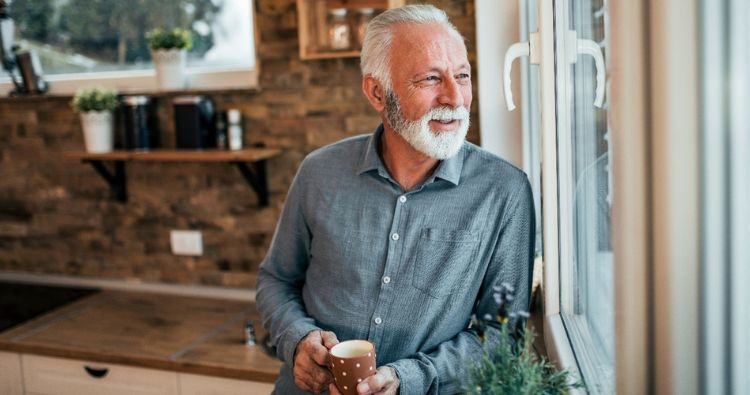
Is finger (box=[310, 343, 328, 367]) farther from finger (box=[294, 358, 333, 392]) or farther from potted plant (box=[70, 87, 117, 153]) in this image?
potted plant (box=[70, 87, 117, 153])

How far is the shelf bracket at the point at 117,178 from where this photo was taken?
10.3ft

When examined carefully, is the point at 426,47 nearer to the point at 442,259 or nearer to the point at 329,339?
the point at 442,259

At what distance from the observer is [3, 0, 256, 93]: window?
3.08 m

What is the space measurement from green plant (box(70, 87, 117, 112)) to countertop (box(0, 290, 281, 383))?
2.54 ft

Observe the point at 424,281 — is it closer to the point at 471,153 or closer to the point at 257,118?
the point at 471,153

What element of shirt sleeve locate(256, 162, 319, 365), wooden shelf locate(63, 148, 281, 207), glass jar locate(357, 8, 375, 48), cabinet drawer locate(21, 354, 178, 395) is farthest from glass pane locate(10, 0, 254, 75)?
shirt sleeve locate(256, 162, 319, 365)

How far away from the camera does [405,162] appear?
1.72m

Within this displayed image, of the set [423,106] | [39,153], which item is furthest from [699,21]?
[39,153]

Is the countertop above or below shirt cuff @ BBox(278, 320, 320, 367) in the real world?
below

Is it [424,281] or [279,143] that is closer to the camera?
[424,281]

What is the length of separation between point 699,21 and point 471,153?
1.03 metres

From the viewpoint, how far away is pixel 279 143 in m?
2.95

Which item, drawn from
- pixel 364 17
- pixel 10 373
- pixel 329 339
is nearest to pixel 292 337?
pixel 329 339

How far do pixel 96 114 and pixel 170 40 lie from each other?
425 millimetres
